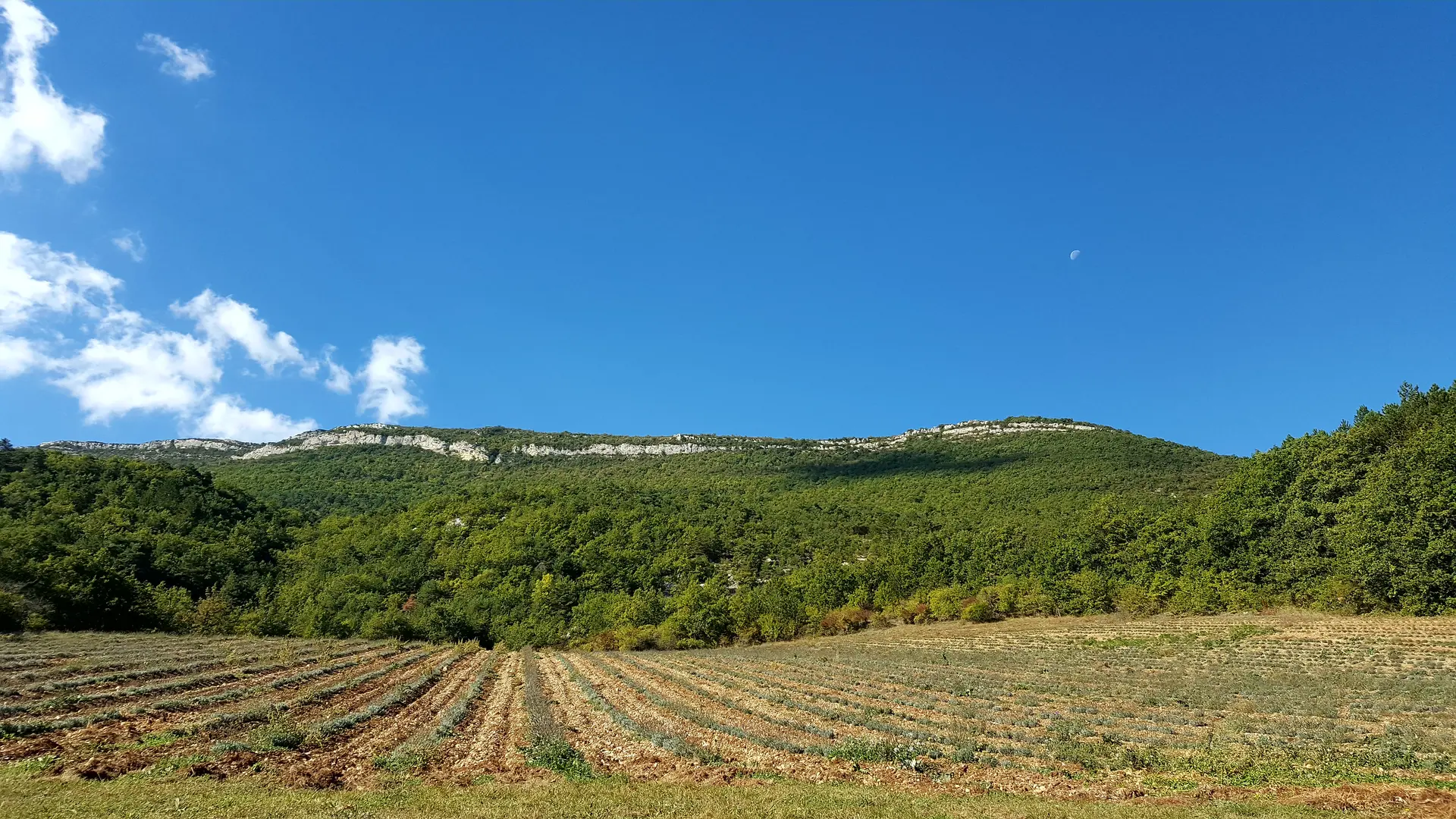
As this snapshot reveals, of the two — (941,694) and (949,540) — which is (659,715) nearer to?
(941,694)

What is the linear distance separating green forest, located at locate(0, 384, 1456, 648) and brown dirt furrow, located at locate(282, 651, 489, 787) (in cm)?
4524

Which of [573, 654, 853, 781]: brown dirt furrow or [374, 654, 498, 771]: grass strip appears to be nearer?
[374, 654, 498, 771]: grass strip

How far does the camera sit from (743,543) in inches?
4564

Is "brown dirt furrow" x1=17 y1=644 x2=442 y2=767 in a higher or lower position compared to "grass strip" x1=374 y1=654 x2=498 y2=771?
higher

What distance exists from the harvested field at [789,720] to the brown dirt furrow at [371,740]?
118mm

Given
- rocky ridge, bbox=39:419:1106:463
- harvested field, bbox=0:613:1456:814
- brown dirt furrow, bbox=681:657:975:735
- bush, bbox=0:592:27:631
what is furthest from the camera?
rocky ridge, bbox=39:419:1106:463

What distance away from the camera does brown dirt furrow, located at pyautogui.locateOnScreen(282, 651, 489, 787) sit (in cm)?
1487

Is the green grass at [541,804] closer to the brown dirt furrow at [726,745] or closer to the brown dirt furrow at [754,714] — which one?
the brown dirt furrow at [726,745]

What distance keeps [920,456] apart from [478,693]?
473 ft

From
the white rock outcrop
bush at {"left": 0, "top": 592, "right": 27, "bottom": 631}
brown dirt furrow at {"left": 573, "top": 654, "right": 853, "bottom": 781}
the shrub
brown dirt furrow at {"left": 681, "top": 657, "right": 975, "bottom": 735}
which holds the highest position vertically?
the white rock outcrop

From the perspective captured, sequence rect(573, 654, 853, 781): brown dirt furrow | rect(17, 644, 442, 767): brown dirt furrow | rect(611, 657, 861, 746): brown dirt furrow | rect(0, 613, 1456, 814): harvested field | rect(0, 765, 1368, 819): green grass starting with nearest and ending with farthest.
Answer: rect(0, 765, 1368, 819): green grass < rect(0, 613, 1456, 814): harvested field < rect(17, 644, 442, 767): brown dirt furrow < rect(573, 654, 853, 781): brown dirt furrow < rect(611, 657, 861, 746): brown dirt furrow

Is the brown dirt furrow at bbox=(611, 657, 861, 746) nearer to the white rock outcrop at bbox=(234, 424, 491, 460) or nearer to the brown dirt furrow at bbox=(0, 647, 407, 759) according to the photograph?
the brown dirt furrow at bbox=(0, 647, 407, 759)

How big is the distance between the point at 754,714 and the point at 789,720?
7.49 ft

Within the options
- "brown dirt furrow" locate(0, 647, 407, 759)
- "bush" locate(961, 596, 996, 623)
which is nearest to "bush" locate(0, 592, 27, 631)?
"brown dirt furrow" locate(0, 647, 407, 759)
